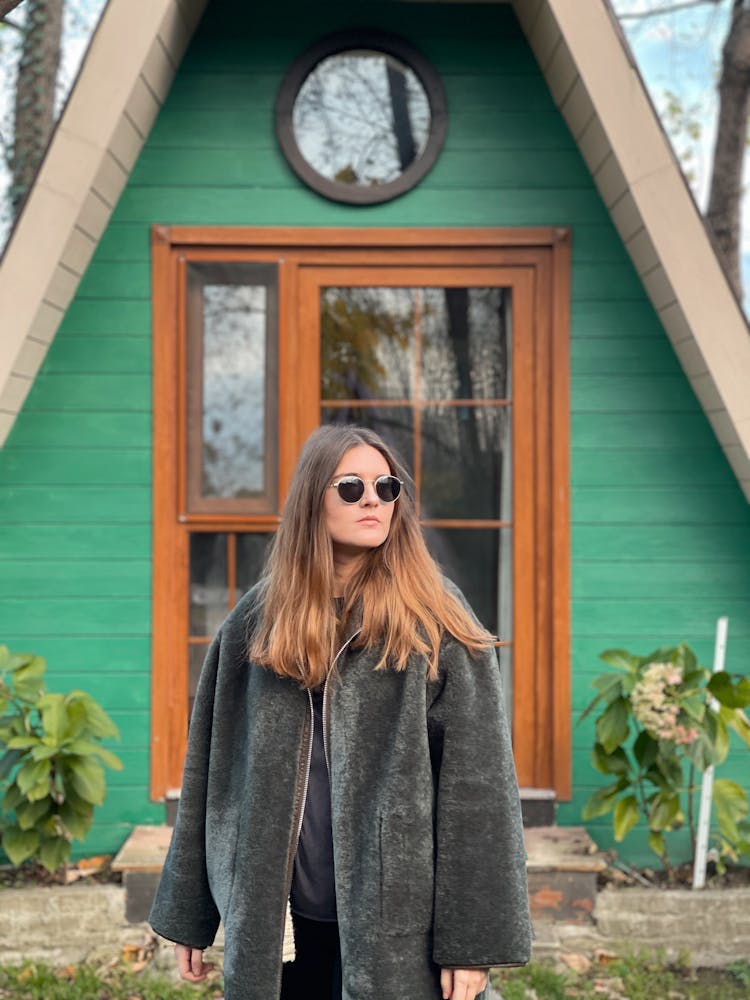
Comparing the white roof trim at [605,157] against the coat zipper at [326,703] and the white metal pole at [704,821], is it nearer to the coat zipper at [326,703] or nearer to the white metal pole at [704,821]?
the white metal pole at [704,821]

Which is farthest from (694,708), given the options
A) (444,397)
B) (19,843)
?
(19,843)

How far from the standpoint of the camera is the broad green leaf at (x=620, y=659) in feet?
12.4

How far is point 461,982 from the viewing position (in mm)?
1895

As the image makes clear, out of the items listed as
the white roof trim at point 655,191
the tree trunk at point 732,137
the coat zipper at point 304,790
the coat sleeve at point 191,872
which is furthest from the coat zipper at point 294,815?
the tree trunk at point 732,137

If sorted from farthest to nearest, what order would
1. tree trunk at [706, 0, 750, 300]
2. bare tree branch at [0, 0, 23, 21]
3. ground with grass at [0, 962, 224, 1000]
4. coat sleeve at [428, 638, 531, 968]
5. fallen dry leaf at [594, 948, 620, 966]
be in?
1. tree trunk at [706, 0, 750, 300]
2. fallen dry leaf at [594, 948, 620, 966]
3. ground with grass at [0, 962, 224, 1000]
4. bare tree branch at [0, 0, 23, 21]
5. coat sleeve at [428, 638, 531, 968]

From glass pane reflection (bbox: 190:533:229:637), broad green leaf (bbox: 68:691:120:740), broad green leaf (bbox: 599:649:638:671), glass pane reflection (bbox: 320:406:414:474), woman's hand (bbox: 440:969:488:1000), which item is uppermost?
glass pane reflection (bbox: 320:406:414:474)

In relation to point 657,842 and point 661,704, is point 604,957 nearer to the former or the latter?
point 657,842

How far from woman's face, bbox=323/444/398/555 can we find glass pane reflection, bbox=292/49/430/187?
240cm

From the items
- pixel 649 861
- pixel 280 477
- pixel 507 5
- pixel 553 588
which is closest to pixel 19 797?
pixel 280 477

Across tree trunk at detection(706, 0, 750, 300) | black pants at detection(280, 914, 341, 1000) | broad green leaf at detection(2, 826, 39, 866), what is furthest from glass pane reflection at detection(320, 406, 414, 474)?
tree trunk at detection(706, 0, 750, 300)

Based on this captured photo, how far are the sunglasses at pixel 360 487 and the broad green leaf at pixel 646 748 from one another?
210cm

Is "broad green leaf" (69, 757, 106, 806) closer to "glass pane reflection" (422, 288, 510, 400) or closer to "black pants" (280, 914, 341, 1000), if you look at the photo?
→ "black pants" (280, 914, 341, 1000)

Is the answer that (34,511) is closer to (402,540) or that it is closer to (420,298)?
(420,298)

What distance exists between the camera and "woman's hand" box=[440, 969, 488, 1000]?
189 cm
